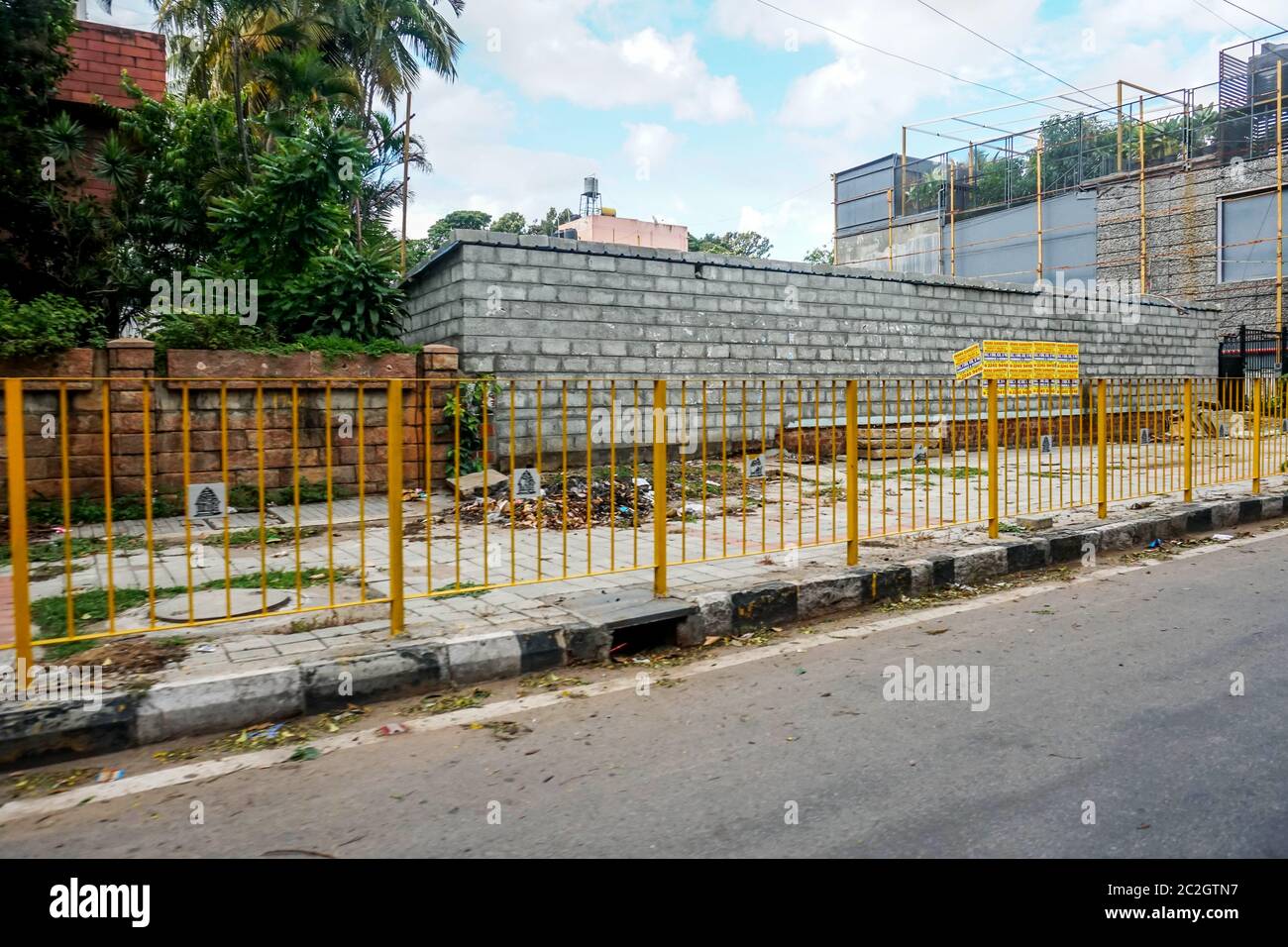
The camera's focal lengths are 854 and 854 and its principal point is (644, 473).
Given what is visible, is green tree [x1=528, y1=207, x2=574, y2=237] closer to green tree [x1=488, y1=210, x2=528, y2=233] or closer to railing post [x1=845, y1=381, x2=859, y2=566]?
green tree [x1=488, y1=210, x2=528, y2=233]

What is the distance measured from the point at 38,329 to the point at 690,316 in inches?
304

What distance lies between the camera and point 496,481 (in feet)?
31.2

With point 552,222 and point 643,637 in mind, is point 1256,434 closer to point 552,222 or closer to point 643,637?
point 643,637

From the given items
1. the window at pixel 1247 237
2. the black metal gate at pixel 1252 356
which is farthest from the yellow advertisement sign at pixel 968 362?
the window at pixel 1247 237

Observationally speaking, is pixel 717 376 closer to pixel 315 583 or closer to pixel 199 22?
pixel 315 583

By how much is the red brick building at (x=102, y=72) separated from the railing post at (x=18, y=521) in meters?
14.1

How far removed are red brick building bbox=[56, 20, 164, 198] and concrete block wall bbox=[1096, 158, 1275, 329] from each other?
2488cm

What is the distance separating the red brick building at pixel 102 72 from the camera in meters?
15.2

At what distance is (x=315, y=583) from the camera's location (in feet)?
18.9

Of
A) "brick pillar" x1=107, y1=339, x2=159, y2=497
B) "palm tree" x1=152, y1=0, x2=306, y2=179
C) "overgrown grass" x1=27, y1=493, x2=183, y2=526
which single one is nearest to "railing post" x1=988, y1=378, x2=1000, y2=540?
"overgrown grass" x1=27, y1=493, x2=183, y2=526

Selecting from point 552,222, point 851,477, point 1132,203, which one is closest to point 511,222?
point 552,222

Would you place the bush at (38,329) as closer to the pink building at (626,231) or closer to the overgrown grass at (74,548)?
the overgrown grass at (74,548)

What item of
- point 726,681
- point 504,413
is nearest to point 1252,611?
point 726,681
